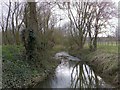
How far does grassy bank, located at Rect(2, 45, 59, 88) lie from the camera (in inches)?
156

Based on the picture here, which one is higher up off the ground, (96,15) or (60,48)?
(96,15)

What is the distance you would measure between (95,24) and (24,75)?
20.7 feet

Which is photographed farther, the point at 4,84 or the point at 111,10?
the point at 111,10

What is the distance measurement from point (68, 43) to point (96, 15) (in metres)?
2.80

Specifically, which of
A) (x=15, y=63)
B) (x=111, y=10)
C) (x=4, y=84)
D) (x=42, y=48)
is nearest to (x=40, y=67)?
(x=42, y=48)

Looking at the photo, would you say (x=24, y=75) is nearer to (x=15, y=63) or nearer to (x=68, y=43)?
(x=15, y=63)

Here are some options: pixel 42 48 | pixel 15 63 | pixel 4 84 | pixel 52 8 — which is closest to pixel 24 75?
pixel 15 63

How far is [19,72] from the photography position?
4402 mm

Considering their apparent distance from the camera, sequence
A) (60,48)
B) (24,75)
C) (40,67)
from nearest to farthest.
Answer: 1. (24,75)
2. (40,67)
3. (60,48)

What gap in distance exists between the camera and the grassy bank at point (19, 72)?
3.95 metres

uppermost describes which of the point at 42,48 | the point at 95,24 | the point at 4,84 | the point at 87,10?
the point at 87,10

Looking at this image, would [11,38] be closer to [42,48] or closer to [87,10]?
[42,48]

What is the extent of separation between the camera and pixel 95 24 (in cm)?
980

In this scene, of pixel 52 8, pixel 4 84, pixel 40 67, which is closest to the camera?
pixel 4 84
